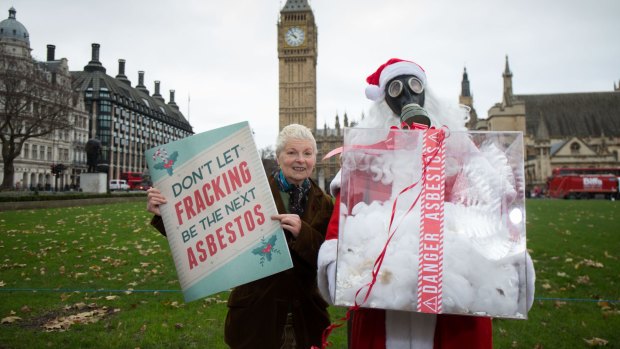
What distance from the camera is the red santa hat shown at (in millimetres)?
2381

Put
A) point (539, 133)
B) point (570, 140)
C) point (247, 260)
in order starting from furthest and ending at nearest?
1. point (539, 133)
2. point (570, 140)
3. point (247, 260)

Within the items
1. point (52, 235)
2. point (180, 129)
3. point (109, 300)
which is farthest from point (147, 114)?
point (109, 300)

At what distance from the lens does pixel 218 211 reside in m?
2.14

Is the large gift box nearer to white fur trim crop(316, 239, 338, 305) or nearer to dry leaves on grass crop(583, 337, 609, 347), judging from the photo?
white fur trim crop(316, 239, 338, 305)

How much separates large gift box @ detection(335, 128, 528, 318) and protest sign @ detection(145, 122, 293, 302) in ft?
2.11

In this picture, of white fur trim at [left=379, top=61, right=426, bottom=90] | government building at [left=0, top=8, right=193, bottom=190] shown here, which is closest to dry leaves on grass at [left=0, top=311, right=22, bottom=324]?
white fur trim at [left=379, top=61, right=426, bottom=90]

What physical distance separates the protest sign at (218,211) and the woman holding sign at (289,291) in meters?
0.24

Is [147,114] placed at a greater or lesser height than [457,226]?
greater

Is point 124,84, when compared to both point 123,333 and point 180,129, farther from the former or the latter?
point 123,333

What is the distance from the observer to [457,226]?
1.49m

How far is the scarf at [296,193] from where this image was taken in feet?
8.30

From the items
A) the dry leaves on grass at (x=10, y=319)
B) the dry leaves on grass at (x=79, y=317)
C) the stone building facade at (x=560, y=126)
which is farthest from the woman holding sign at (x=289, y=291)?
the stone building facade at (x=560, y=126)

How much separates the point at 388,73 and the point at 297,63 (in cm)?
7680

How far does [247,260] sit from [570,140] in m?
62.7
